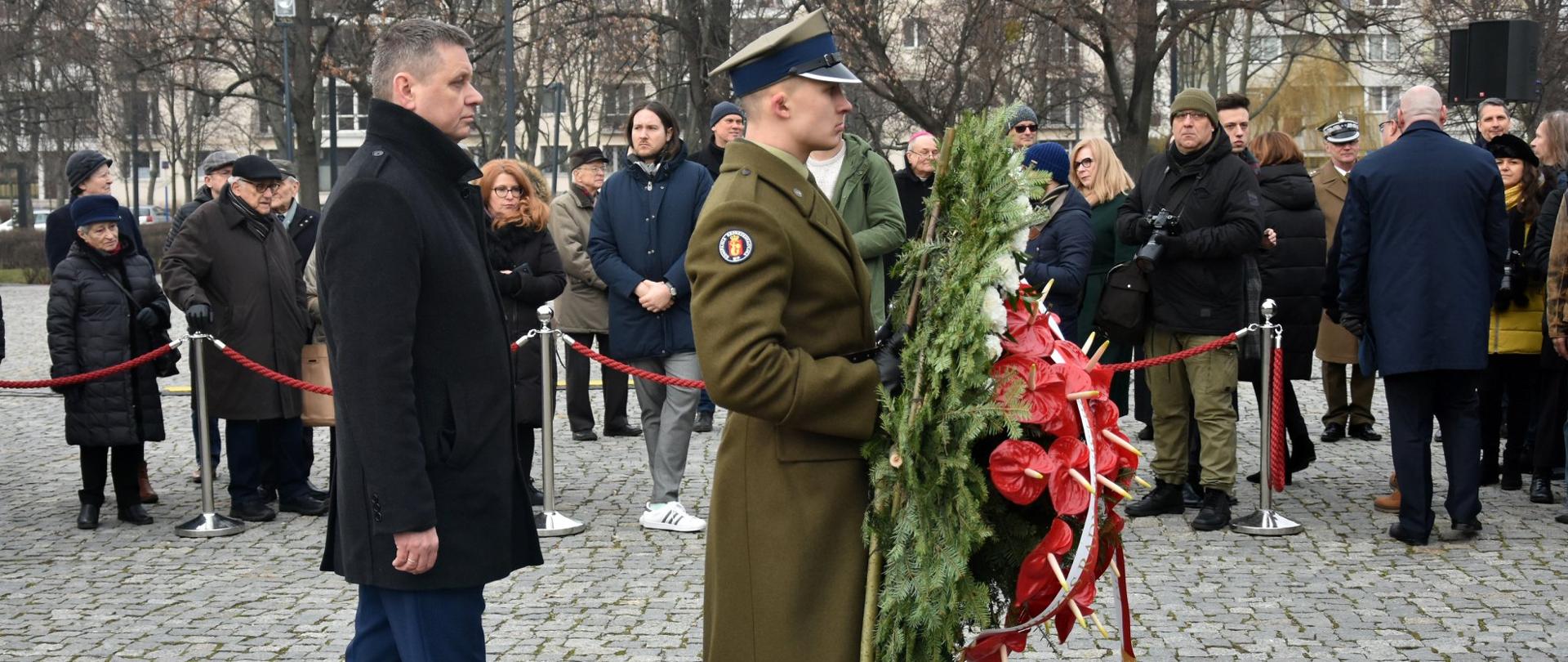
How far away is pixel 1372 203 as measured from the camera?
24.5 ft

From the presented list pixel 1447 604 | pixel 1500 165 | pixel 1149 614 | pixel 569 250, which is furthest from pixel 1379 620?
pixel 569 250

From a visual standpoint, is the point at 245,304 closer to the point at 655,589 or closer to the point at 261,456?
the point at 261,456

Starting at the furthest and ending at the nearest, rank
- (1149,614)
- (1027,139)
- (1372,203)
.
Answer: (1027,139) < (1372,203) < (1149,614)

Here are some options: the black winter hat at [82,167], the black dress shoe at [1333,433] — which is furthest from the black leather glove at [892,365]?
the black dress shoe at [1333,433]

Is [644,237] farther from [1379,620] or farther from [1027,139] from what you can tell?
[1379,620]

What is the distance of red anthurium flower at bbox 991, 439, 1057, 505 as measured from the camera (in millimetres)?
3381

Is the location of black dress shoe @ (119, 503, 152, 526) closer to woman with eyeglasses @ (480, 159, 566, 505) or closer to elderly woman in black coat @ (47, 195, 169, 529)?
elderly woman in black coat @ (47, 195, 169, 529)

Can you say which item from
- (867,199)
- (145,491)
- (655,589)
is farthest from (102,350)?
(867,199)

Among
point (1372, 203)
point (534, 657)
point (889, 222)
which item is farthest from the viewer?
point (889, 222)

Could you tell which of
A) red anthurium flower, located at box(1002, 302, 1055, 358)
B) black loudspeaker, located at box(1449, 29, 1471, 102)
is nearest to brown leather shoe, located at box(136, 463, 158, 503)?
red anthurium flower, located at box(1002, 302, 1055, 358)

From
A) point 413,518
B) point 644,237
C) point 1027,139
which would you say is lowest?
point 413,518

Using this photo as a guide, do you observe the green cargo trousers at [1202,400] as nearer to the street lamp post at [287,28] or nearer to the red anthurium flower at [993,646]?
the red anthurium flower at [993,646]

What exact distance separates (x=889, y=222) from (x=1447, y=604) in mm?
3350

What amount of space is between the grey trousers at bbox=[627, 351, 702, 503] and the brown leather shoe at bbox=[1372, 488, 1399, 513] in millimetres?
3622
